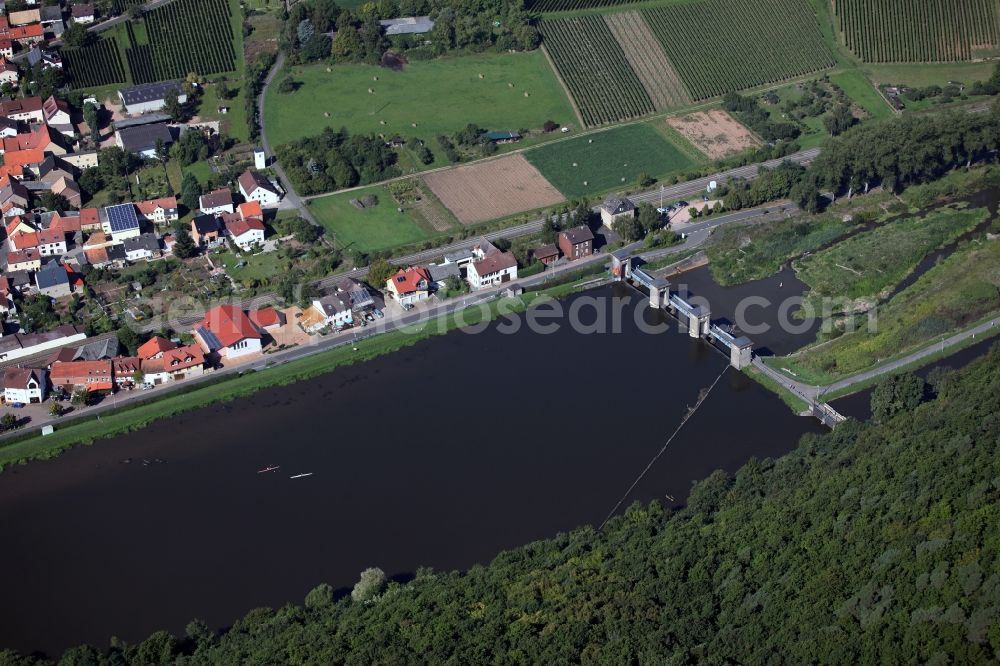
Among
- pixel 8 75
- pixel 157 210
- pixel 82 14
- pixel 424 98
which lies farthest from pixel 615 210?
pixel 82 14

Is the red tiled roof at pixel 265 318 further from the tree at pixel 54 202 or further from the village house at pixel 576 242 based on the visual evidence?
the tree at pixel 54 202

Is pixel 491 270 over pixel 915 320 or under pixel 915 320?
over

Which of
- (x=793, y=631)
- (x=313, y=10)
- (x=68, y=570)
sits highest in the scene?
(x=313, y=10)

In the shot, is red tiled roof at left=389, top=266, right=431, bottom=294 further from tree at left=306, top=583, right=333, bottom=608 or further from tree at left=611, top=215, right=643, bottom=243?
tree at left=306, top=583, right=333, bottom=608

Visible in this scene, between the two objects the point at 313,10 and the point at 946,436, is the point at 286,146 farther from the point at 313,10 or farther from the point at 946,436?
the point at 946,436

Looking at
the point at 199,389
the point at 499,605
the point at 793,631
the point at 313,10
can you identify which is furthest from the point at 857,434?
the point at 313,10

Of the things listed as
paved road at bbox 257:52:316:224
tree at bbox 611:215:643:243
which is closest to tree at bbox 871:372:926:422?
tree at bbox 611:215:643:243

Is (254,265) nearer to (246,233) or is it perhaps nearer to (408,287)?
(246,233)
